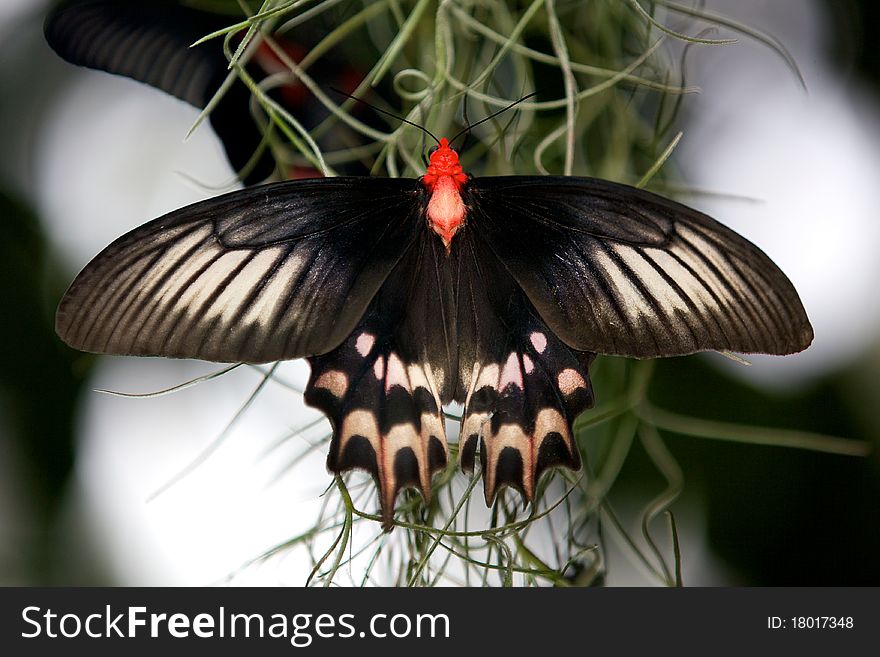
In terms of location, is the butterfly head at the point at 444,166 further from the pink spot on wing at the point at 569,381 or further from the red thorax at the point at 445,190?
the pink spot on wing at the point at 569,381

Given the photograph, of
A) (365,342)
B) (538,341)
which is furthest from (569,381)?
(365,342)

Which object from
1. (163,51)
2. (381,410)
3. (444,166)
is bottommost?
(381,410)

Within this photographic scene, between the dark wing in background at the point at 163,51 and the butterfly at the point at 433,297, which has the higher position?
the dark wing in background at the point at 163,51

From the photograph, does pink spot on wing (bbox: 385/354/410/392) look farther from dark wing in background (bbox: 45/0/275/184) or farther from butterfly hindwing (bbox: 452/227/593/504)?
dark wing in background (bbox: 45/0/275/184)

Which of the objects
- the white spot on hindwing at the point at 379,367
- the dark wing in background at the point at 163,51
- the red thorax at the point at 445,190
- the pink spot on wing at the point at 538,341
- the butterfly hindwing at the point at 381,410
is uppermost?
the dark wing in background at the point at 163,51

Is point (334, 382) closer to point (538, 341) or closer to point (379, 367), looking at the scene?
point (379, 367)

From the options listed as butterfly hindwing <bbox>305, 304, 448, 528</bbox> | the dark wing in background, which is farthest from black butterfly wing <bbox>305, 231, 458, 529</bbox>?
the dark wing in background

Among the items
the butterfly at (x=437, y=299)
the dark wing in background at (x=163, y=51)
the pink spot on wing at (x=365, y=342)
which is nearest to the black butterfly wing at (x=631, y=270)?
the butterfly at (x=437, y=299)
